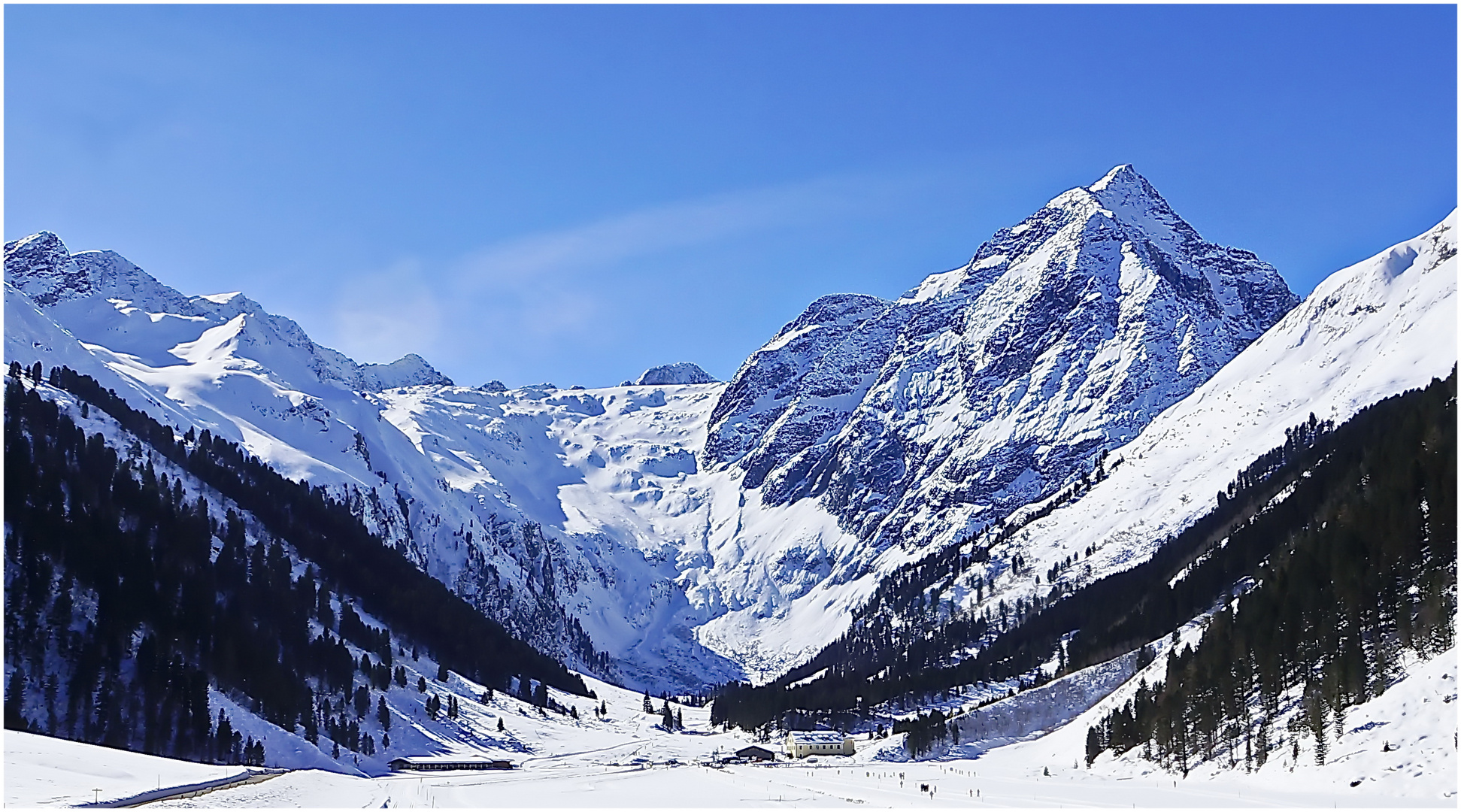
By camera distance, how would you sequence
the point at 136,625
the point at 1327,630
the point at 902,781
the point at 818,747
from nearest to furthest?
1. the point at 1327,630
2. the point at 902,781
3. the point at 136,625
4. the point at 818,747

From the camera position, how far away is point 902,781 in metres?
109

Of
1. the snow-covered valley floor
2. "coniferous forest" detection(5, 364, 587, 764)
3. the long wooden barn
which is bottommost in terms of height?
the snow-covered valley floor

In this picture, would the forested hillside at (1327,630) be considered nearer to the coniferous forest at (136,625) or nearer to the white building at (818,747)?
the white building at (818,747)

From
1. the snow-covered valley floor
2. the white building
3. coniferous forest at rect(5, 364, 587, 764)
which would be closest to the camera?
the snow-covered valley floor

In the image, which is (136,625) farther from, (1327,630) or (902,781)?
(1327,630)

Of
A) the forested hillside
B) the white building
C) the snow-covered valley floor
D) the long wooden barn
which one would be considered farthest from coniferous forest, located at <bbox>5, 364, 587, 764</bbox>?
the forested hillside

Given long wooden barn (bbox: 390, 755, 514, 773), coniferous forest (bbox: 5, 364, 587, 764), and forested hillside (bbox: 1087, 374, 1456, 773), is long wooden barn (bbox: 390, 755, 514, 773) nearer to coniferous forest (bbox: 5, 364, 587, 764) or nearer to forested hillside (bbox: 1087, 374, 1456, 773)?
coniferous forest (bbox: 5, 364, 587, 764)

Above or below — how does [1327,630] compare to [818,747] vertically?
above

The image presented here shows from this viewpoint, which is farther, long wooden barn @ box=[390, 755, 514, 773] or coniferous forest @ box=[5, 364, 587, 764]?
long wooden barn @ box=[390, 755, 514, 773]

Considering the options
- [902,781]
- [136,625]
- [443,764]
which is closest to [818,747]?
[443,764]

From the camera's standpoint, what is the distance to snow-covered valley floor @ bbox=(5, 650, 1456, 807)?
66.3 m

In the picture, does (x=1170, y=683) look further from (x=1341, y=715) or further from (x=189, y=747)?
(x=189, y=747)

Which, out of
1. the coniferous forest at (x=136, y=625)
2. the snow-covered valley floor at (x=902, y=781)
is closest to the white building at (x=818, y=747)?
the snow-covered valley floor at (x=902, y=781)

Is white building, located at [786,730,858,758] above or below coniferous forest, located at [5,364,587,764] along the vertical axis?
below
